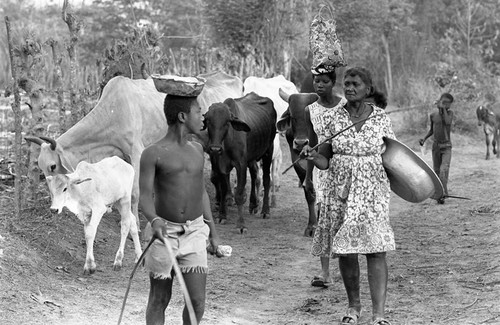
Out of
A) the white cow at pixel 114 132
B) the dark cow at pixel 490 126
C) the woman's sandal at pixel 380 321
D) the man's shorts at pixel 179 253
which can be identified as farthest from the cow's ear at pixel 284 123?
the dark cow at pixel 490 126

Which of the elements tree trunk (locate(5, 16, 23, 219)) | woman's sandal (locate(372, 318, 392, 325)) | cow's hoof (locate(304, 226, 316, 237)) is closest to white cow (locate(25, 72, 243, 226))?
tree trunk (locate(5, 16, 23, 219))

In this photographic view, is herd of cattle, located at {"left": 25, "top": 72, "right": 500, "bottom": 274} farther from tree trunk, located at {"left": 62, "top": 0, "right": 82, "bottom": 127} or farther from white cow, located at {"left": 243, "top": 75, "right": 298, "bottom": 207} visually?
tree trunk, located at {"left": 62, "top": 0, "right": 82, "bottom": 127}

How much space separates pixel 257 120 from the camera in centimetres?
1101

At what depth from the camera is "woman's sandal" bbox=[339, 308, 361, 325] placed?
5910 millimetres

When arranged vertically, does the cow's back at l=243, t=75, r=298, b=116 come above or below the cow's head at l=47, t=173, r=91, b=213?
above

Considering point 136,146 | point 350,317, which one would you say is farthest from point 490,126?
point 350,317

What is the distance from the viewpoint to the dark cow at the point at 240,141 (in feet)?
31.5

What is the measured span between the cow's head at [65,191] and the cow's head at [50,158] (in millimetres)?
438

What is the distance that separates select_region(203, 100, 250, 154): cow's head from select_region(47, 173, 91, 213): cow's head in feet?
7.89

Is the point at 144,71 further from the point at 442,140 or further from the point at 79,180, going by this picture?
the point at 79,180

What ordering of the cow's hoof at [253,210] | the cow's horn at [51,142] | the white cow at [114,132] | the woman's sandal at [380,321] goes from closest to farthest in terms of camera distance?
the woman's sandal at [380,321] < the cow's horn at [51,142] < the white cow at [114,132] < the cow's hoof at [253,210]

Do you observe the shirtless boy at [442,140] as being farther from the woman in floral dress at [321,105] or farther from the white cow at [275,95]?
the woman in floral dress at [321,105]

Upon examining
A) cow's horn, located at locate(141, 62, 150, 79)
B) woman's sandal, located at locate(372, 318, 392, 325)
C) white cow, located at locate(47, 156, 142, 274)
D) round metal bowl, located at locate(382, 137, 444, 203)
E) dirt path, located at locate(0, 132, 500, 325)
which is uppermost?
cow's horn, located at locate(141, 62, 150, 79)

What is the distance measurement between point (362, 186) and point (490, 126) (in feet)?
35.3
